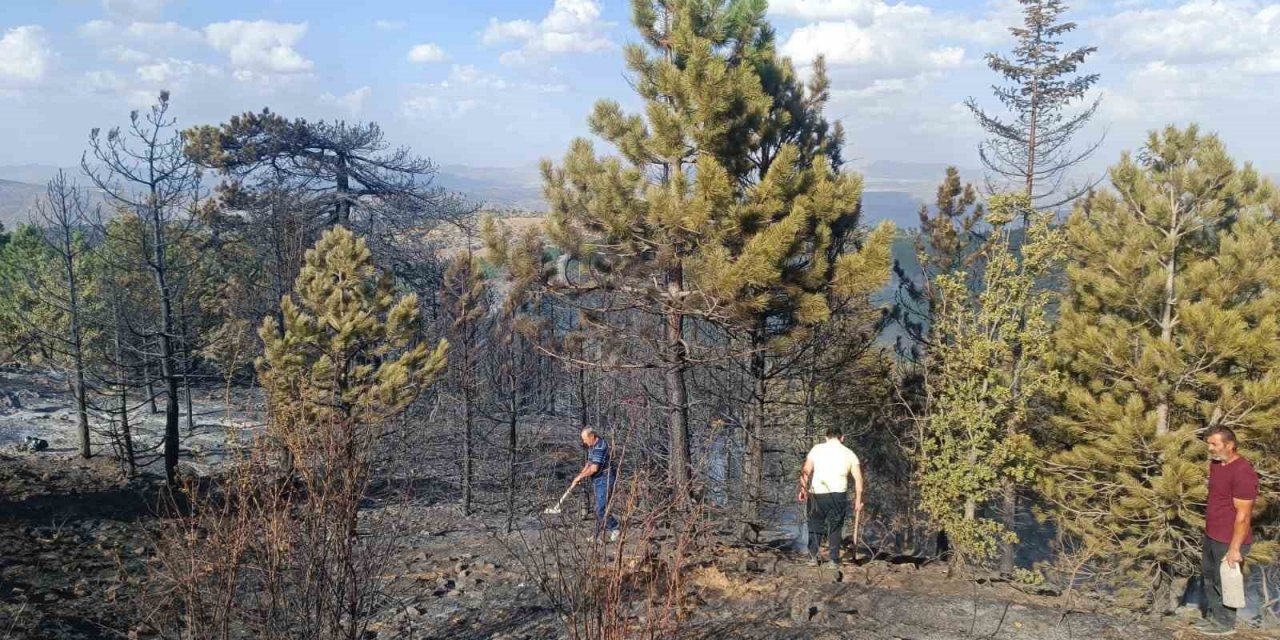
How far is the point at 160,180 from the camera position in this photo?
1456 centimetres

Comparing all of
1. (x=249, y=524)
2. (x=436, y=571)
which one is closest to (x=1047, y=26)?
(x=436, y=571)

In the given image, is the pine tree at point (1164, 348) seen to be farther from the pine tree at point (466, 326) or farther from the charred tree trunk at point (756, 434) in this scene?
the pine tree at point (466, 326)

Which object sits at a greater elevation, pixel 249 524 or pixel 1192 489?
pixel 249 524

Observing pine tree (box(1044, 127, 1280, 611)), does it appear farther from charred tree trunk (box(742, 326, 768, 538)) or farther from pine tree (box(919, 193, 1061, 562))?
charred tree trunk (box(742, 326, 768, 538))

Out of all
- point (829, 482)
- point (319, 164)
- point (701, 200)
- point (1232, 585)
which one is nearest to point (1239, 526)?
point (1232, 585)

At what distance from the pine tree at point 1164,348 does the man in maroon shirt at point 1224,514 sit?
2.98 metres

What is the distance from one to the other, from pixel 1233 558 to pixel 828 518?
3661 millimetres

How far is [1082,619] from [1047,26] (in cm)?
1720

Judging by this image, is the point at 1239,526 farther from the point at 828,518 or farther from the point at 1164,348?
the point at 1164,348

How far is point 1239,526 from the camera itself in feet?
22.3

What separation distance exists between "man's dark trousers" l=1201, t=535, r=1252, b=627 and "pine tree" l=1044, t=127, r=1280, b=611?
9.40 feet

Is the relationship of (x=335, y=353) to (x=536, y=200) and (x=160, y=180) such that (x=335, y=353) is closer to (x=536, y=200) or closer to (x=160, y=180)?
(x=160, y=180)

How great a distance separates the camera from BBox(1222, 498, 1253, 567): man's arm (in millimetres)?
A: 6781

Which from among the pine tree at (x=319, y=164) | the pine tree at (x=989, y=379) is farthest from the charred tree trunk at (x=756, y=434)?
the pine tree at (x=319, y=164)
